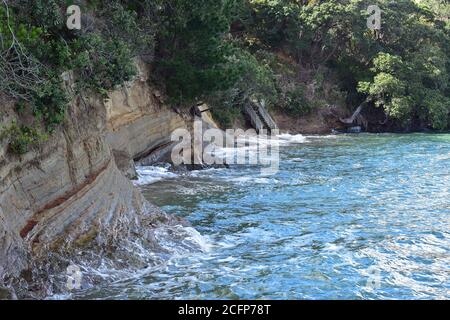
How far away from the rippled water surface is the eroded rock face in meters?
1.21

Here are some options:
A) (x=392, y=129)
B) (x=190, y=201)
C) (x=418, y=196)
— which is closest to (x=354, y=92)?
(x=392, y=129)

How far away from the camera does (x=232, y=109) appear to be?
2950cm

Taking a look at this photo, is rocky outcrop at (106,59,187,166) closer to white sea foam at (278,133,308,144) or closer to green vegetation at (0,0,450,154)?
green vegetation at (0,0,450,154)

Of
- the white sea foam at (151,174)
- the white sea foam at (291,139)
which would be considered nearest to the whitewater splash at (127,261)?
the white sea foam at (151,174)

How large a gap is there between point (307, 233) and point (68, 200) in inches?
190

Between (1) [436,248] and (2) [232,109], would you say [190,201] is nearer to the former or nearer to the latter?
(1) [436,248]

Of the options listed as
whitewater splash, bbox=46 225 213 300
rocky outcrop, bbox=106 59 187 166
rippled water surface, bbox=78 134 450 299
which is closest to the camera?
whitewater splash, bbox=46 225 213 300

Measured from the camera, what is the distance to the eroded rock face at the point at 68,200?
8.31 m

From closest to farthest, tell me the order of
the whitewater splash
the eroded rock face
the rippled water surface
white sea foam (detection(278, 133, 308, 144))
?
1. the whitewater splash
2. the eroded rock face
3. the rippled water surface
4. white sea foam (detection(278, 133, 308, 144))

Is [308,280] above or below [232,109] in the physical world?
below

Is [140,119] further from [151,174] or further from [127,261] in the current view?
[127,261]

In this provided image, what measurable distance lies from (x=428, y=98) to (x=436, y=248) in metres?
30.7

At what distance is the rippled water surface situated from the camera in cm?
852

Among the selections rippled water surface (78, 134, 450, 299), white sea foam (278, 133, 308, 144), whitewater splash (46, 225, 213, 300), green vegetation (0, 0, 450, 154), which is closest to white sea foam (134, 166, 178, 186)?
rippled water surface (78, 134, 450, 299)
